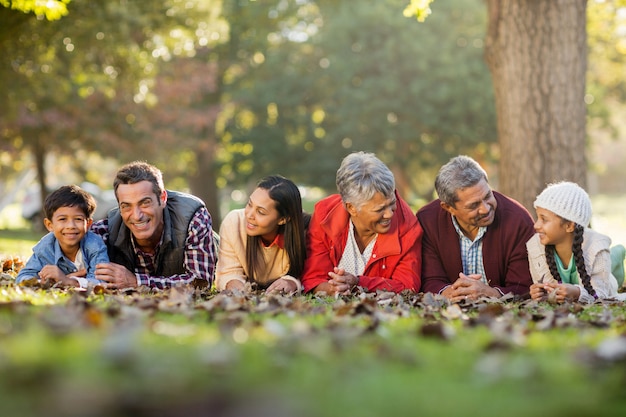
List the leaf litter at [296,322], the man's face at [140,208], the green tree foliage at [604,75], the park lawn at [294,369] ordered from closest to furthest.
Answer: the park lawn at [294,369] → the leaf litter at [296,322] → the man's face at [140,208] → the green tree foliage at [604,75]

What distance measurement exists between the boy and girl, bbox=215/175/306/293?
1.15m

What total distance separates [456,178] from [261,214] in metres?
1.76

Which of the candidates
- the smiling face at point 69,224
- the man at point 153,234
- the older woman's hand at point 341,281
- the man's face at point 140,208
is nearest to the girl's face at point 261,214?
the man at point 153,234

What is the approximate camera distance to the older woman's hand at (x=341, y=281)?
7195 millimetres

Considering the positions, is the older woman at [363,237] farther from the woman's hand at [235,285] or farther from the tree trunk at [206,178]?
the tree trunk at [206,178]

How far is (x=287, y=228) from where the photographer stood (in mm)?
7535

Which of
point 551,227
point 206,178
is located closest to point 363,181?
point 551,227

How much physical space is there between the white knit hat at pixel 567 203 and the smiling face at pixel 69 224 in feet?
13.4

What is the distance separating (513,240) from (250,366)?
5.04 m

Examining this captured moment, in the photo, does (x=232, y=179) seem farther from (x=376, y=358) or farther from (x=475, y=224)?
(x=376, y=358)

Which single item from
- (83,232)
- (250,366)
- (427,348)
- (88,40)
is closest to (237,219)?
(83,232)

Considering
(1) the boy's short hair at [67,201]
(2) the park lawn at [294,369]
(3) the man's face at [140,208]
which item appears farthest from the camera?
(1) the boy's short hair at [67,201]

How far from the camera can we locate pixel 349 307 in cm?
544

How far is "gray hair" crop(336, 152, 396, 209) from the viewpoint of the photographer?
714 cm
